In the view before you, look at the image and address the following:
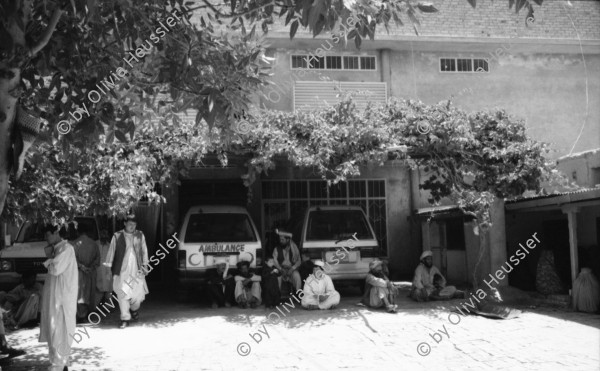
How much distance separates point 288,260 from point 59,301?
497cm

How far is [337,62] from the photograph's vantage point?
52.2ft

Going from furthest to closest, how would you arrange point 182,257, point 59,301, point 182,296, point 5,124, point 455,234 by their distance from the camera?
point 455,234, point 182,296, point 182,257, point 59,301, point 5,124

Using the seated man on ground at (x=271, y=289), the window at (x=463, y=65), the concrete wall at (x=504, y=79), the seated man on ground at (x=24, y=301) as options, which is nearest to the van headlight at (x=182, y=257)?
the seated man on ground at (x=271, y=289)

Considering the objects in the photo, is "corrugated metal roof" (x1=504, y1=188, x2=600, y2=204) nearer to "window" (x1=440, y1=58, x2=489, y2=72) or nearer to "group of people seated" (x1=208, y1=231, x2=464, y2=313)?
"group of people seated" (x1=208, y1=231, x2=464, y2=313)

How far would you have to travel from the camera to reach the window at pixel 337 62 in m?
15.7

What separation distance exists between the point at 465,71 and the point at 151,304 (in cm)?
1125

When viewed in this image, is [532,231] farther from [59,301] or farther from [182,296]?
[59,301]

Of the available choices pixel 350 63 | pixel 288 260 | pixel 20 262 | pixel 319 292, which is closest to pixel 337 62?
pixel 350 63

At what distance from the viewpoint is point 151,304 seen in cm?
1095

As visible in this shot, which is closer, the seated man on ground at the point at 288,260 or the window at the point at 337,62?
the seated man on ground at the point at 288,260

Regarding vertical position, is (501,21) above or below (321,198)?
above

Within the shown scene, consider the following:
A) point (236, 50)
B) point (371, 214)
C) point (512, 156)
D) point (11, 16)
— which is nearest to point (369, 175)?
point (371, 214)

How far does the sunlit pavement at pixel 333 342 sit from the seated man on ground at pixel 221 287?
1.22ft

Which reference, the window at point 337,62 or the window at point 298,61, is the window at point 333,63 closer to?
the window at point 337,62
